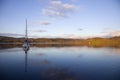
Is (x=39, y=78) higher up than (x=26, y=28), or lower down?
lower down

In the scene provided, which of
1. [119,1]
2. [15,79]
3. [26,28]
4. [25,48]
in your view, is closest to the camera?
[15,79]

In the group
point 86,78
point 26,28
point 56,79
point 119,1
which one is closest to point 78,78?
point 86,78

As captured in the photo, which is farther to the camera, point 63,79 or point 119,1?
point 119,1

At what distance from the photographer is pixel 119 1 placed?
41.7ft

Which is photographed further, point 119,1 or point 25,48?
point 25,48

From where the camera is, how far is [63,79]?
889cm

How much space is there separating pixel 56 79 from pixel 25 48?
21745mm

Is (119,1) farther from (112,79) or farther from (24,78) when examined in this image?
(24,78)

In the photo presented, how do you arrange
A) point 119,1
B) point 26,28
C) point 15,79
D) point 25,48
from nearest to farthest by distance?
point 15,79 → point 119,1 → point 26,28 → point 25,48

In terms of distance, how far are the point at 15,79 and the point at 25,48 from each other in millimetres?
21477

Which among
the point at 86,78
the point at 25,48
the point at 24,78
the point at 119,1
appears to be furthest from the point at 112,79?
the point at 25,48

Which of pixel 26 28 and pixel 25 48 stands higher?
pixel 26 28

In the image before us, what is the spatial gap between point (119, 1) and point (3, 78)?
901 cm

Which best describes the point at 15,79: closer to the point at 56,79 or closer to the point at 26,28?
the point at 56,79
